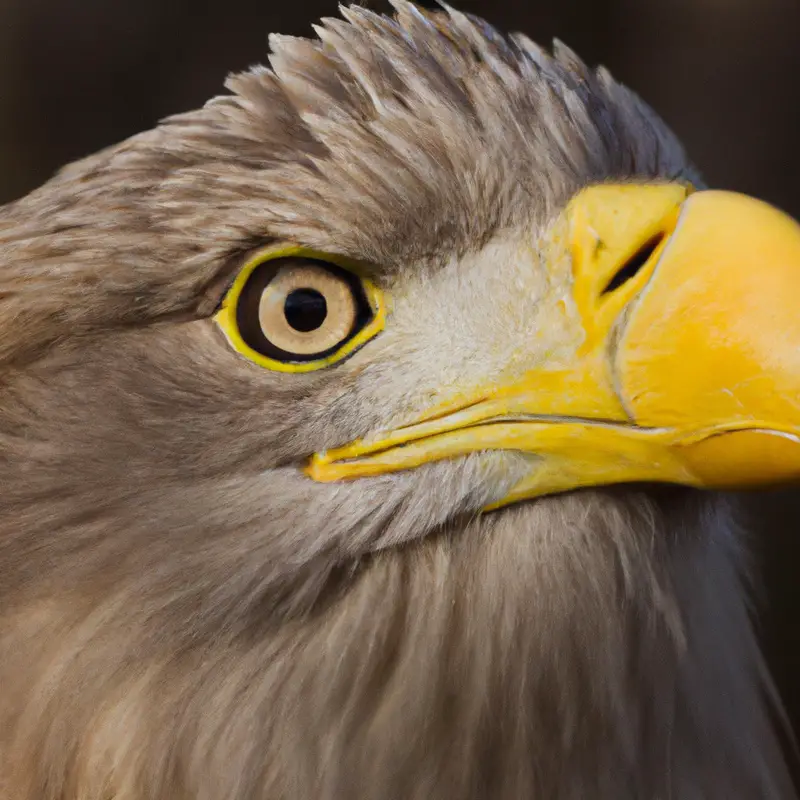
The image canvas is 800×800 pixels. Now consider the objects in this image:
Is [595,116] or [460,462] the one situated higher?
[595,116]

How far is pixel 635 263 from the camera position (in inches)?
43.5

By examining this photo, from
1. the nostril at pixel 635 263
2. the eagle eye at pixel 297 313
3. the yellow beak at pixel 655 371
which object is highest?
the eagle eye at pixel 297 313

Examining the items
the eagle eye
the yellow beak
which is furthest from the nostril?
the eagle eye

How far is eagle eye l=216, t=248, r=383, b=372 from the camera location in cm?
111

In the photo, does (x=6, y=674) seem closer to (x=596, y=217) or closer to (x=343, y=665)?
(x=343, y=665)

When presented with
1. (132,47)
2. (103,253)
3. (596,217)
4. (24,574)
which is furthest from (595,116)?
(132,47)

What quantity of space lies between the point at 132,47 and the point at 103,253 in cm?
249

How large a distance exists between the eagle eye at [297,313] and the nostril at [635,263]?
0.25 meters

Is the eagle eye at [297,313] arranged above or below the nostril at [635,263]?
above

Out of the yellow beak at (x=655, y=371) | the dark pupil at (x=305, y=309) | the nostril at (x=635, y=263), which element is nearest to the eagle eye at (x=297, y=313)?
the dark pupil at (x=305, y=309)

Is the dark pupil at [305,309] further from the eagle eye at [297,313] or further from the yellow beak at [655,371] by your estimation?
the yellow beak at [655,371]

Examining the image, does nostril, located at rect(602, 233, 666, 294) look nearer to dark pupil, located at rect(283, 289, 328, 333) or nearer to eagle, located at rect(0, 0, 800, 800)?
eagle, located at rect(0, 0, 800, 800)

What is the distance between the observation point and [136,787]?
1.12m

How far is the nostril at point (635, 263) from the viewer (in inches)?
43.1
